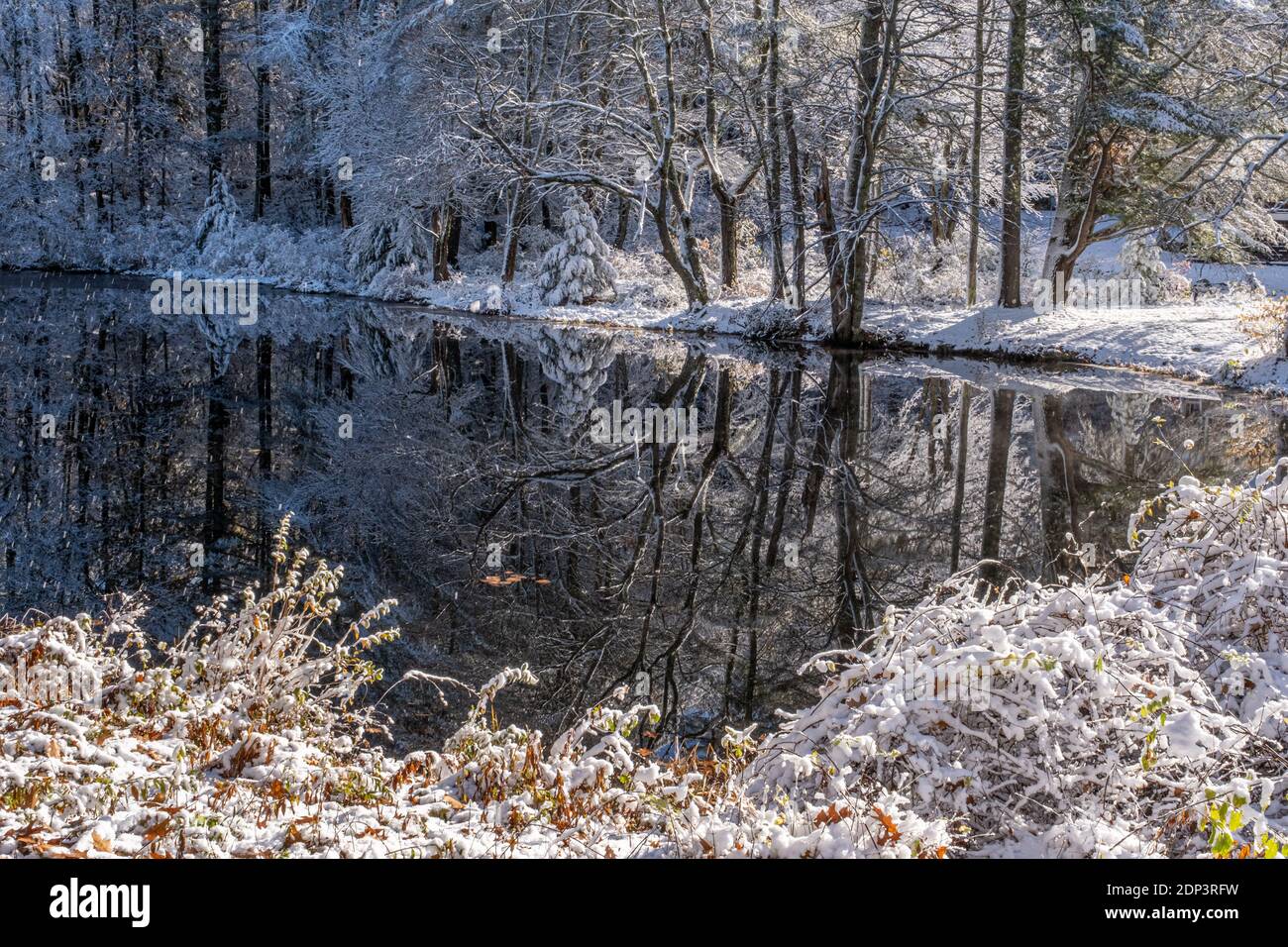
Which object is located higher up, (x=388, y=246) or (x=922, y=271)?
(x=388, y=246)

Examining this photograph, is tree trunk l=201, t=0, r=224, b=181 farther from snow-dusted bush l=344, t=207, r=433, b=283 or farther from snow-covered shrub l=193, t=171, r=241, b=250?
snow-dusted bush l=344, t=207, r=433, b=283

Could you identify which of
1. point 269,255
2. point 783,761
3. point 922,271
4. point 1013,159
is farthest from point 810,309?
point 269,255

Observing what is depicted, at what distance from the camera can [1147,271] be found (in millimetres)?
26391

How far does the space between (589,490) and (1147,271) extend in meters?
20.7

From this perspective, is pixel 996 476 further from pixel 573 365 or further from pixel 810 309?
pixel 810 309

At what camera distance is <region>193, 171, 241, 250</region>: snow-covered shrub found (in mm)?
38969

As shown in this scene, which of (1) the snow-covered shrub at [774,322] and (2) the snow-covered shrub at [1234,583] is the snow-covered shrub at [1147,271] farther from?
(2) the snow-covered shrub at [1234,583]

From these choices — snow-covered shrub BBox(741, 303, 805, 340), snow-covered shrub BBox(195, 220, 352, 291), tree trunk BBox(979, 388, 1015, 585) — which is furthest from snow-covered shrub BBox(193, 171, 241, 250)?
tree trunk BBox(979, 388, 1015, 585)

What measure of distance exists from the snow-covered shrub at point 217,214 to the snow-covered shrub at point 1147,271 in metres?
→ 29.3

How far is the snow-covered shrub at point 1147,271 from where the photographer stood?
26.3 metres

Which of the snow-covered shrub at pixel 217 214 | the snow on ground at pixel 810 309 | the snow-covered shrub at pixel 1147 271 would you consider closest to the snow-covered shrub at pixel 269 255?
the snow on ground at pixel 810 309

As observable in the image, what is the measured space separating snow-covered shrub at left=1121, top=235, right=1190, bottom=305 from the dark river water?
7701mm
